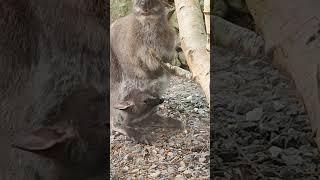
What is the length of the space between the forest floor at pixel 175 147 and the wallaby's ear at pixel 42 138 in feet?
0.42

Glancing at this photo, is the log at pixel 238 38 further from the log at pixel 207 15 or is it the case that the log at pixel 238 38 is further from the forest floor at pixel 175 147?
the forest floor at pixel 175 147

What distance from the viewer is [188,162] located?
1.61 meters

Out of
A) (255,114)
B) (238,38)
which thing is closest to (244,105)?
(255,114)

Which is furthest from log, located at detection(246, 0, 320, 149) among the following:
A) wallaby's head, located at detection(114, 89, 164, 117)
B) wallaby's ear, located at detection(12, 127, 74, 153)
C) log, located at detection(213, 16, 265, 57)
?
wallaby's ear, located at detection(12, 127, 74, 153)

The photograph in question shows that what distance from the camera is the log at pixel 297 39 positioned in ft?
4.99

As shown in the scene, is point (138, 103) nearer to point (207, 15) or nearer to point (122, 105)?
point (122, 105)

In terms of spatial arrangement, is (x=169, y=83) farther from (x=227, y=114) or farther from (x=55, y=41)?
(x=55, y=41)

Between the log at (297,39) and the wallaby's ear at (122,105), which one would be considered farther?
the wallaby's ear at (122,105)

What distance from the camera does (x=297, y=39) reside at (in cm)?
154

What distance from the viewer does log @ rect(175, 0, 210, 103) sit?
160 cm

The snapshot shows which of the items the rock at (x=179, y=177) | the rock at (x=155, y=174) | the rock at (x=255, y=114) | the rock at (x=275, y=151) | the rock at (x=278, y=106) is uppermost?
the rock at (x=278, y=106)

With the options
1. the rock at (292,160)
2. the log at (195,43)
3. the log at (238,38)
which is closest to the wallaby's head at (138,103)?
the log at (195,43)

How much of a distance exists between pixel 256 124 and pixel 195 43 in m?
0.25

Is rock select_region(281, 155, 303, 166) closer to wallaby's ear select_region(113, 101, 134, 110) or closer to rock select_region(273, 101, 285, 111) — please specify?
rock select_region(273, 101, 285, 111)
